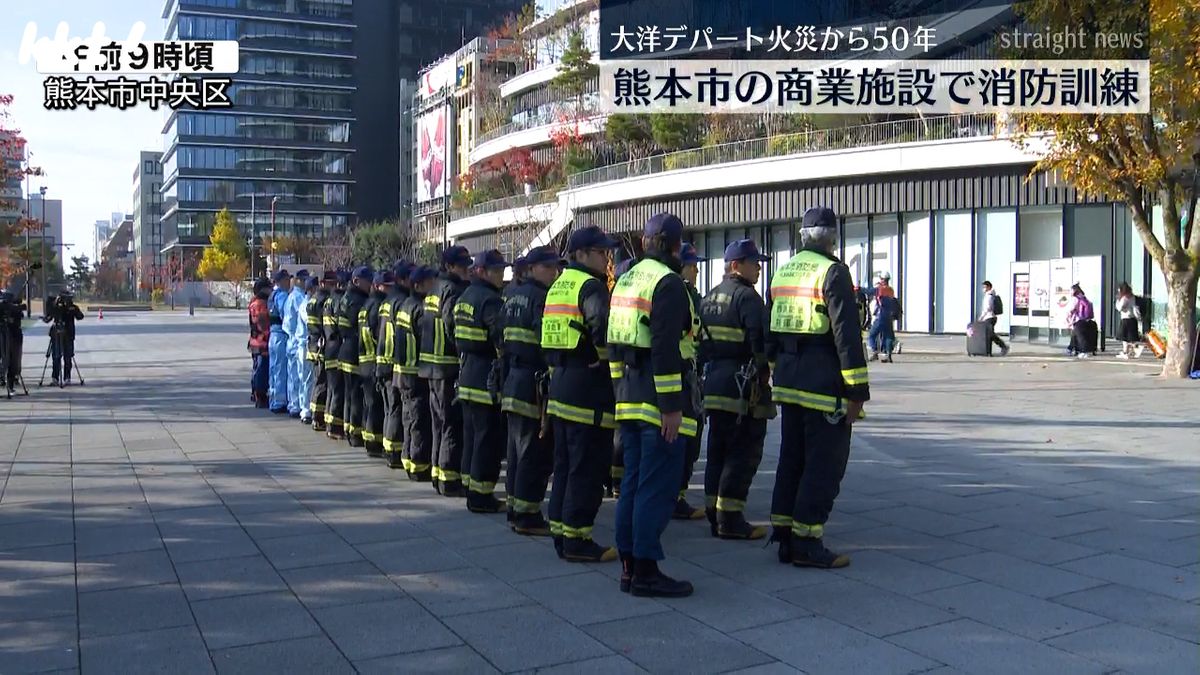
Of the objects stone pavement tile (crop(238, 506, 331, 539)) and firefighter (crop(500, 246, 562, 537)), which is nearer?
firefighter (crop(500, 246, 562, 537))

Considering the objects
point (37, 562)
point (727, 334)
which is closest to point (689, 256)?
point (727, 334)

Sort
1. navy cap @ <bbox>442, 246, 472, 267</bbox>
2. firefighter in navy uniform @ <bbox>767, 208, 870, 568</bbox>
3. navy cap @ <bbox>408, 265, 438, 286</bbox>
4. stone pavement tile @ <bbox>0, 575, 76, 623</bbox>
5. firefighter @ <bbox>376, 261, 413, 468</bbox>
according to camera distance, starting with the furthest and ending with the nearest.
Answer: firefighter @ <bbox>376, 261, 413, 468</bbox>, navy cap @ <bbox>408, 265, 438, 286</bbox>, navy cap @ <bbox>442, 246, 472, 267</bbox>, firefighter in navy uniform @ <bbox>767, 208, 870, 568</bbox>, stone pavement tile @ <bbox>0, 575, 76, 623</bbox>

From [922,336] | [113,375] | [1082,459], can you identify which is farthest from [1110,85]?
[113,375]

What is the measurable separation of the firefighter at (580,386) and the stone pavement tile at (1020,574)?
7.14ft

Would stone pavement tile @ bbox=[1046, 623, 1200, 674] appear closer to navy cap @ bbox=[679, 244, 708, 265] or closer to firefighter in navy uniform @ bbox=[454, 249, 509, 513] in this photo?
navy cap @ bbox=[679, 244, 708, 265]

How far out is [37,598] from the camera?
6105mm

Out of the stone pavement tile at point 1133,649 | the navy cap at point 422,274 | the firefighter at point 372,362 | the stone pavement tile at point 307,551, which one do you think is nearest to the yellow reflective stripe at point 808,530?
the stone pavement tile at point 1133,649

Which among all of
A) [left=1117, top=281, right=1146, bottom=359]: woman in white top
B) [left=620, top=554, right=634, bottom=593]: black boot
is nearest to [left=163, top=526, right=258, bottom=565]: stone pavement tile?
[left=620, top=554, right=634, bottom=593]: black boot

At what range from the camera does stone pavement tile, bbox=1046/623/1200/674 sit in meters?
4.79

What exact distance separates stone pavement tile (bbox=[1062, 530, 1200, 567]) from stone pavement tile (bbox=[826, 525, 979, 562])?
2.68 ft

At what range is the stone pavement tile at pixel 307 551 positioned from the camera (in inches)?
269

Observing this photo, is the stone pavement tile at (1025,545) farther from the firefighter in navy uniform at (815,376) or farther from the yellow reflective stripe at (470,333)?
the yellow reflective stripe at (470,333)

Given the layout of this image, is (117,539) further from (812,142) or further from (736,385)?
(812,142)

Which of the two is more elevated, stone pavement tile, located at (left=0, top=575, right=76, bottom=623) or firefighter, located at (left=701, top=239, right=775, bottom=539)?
firefighter, located at (left=701, top=239, right=775, bottom=539)
